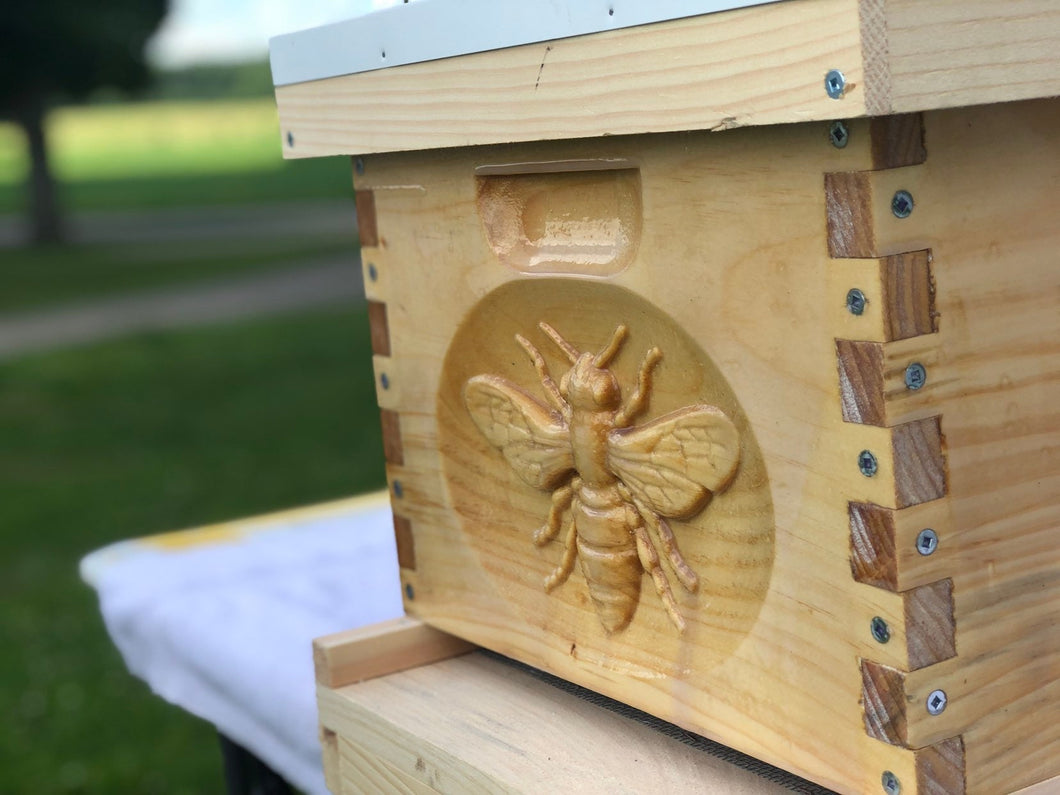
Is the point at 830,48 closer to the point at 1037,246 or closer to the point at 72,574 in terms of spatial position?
the point at 1037,246

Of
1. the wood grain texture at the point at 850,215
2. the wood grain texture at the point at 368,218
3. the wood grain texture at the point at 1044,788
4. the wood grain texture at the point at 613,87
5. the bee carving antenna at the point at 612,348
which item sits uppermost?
the wood grain texture at the point at 613,87

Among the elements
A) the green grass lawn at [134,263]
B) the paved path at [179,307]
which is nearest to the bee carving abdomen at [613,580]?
the paved path at [179,307]

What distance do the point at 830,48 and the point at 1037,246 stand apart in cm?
25

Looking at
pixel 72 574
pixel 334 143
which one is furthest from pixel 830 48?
pixel 72 574

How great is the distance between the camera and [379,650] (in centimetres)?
137

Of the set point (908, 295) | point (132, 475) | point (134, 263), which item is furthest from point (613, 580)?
point (134, 263)

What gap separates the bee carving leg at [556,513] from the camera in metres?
1.17

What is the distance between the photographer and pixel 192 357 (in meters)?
7.08

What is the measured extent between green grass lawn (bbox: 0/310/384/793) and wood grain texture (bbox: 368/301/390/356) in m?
1.97

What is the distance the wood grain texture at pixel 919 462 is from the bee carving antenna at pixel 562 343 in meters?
0.33

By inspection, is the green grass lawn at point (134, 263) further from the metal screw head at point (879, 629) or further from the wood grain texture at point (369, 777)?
the metal screw head at point (879, 629)

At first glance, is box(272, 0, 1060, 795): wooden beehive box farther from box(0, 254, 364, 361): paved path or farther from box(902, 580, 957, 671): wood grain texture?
box(0, 254, 364, 361): paved path

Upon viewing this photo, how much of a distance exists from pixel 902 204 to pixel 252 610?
111 centimetres

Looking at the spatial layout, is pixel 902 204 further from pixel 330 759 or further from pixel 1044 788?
pixel 330 759
